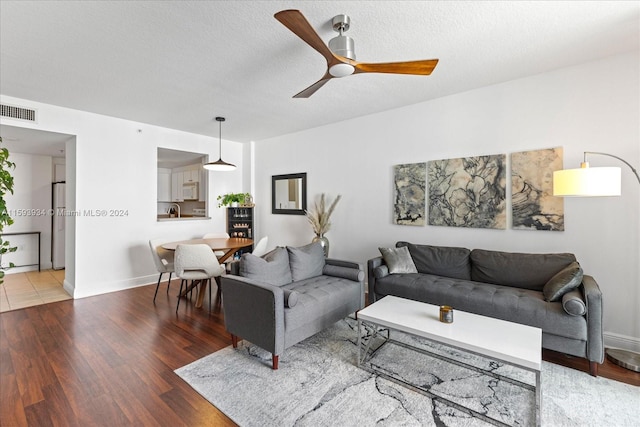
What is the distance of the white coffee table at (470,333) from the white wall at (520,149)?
1429 millimetres

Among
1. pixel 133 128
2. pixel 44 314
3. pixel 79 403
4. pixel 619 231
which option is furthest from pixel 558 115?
pixel 44 314

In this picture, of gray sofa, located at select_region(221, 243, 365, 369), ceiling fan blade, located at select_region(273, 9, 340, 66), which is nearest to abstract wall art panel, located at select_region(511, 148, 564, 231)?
gray sofa, located at select_region(221, 243, 365, 369)

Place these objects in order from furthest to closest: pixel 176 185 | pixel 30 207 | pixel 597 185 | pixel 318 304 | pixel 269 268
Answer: pixel 176 185
pixel 30 207
pixel 269 268
pixel 318 304
pixel 597 185

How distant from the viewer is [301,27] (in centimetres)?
178

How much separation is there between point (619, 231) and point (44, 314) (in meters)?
6.24

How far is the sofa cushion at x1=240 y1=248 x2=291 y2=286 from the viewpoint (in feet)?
9.20

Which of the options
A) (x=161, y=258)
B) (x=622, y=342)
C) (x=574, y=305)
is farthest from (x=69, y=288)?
(x=622, y=342)

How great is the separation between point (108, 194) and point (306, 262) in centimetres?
338

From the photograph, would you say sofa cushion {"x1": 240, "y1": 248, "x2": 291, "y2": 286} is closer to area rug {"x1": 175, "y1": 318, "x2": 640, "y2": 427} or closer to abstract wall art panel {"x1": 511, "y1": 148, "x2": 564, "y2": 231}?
area rug {"x1": 175, "y1": 318, "x2": 640, "y2": 427}

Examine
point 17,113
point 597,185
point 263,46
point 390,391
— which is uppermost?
point 263,46

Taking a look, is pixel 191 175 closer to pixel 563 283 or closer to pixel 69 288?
pixel 69 288

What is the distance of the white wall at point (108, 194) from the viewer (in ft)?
13.8

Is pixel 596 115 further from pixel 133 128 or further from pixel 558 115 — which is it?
pixel 133 128

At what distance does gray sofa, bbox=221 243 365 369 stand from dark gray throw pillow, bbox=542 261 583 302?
1.69m
